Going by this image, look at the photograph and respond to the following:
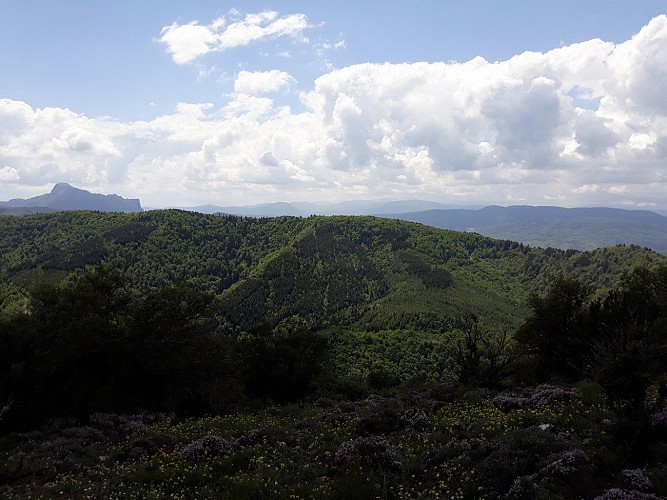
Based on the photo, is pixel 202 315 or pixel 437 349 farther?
pixel 437 349

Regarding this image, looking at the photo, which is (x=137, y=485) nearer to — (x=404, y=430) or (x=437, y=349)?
(x=404, y=430)

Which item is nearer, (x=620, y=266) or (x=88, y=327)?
(x=88, y=327)

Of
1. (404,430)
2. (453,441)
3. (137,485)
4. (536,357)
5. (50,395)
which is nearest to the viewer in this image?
(137,485)

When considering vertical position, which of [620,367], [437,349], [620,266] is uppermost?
[620,367]

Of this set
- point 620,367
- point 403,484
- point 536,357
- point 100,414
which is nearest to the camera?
point 620,367

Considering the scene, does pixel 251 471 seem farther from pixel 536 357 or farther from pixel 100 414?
pixel 536 357

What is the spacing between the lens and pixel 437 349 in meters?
128

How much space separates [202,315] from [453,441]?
25.5 m

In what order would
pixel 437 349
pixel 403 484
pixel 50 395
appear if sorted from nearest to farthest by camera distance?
pixel 403 484 → pixel 50 395 → pixel 437 349

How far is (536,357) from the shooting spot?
105ft

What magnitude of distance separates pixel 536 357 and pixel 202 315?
2817 centimetres

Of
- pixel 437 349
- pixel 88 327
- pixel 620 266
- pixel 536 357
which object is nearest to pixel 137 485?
pixel 88 327

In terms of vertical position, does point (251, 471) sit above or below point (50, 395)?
above

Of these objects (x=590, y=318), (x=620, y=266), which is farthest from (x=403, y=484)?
(x=620, y=266)
